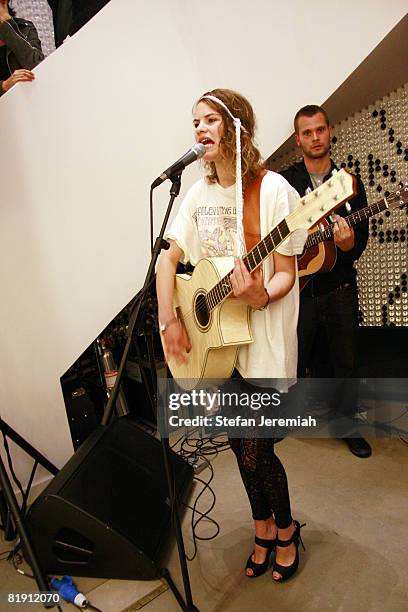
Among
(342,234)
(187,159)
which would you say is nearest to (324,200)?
(187,159)

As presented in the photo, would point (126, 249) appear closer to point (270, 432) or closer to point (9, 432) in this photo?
point (9, 432)

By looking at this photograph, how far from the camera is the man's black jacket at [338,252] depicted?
2.37 metres

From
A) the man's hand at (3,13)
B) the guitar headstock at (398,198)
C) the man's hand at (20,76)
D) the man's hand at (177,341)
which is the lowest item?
the man's hand at (177,341)

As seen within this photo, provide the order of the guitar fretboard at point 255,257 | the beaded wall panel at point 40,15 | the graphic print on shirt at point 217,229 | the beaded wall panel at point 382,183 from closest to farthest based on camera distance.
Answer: the guitar fretboard at point 255,257 → the graphic print on shirt at point 217,229 → the beaded wall panel at point 40,15 → the beaded wall panel at point 382,183

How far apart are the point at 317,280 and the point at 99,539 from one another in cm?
163

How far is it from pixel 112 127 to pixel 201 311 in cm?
121

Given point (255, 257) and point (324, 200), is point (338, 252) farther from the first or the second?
point (324, 200)

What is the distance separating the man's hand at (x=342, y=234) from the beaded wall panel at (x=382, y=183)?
2.97ft

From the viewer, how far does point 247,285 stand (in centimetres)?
130

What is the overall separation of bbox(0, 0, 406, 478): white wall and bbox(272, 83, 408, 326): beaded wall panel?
0.74 metres

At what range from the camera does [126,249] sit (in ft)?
7.94

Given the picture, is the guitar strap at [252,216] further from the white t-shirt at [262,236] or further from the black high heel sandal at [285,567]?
the black high heel sandal at [285,567]

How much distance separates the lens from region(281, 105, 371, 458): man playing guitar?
2.30m

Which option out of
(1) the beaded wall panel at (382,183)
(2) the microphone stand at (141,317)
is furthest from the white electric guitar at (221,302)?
(1) the beaded wall panel at (382,183)
